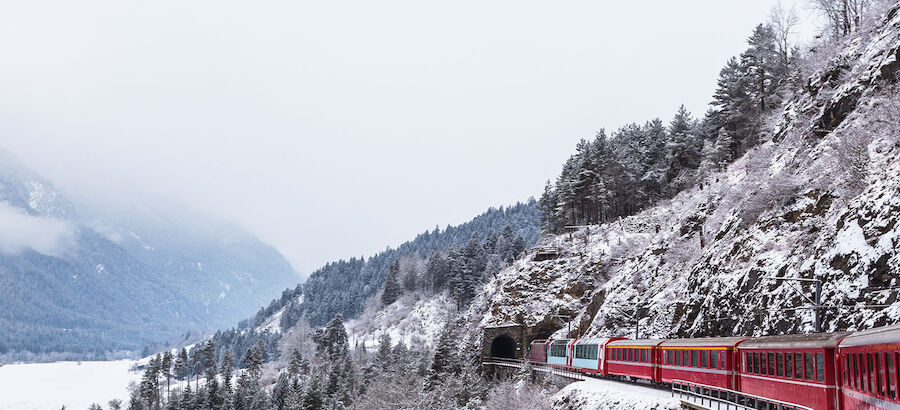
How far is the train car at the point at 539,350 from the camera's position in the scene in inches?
2507

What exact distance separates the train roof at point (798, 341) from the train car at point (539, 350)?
129 feet

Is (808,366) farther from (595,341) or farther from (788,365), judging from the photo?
(595,341)

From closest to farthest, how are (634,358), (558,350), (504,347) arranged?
(634,358) → (558,350) → (504,347)

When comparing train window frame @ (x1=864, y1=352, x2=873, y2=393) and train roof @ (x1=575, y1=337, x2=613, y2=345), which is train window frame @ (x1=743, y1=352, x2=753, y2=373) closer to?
train window frame @ (x1=864, y1=352, x2=873, y2=393)

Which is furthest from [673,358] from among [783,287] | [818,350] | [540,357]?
[540,357]

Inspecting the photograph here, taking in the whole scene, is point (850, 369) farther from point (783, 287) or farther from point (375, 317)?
point (375, 317)

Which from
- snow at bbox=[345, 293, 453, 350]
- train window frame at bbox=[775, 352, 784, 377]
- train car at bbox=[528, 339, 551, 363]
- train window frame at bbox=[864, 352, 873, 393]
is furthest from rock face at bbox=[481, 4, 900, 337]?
snow at bbox=[345, 293, 453, 350]

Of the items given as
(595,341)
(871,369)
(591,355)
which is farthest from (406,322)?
(871,369)

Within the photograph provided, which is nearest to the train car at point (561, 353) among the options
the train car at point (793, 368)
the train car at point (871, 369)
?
the train car at point (793, 368)

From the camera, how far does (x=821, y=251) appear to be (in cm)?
2747

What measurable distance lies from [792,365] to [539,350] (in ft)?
157

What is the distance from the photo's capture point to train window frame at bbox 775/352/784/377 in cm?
2111

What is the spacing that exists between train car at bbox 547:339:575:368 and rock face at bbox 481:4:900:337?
345 centimetres

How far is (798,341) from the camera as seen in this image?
1992cm
